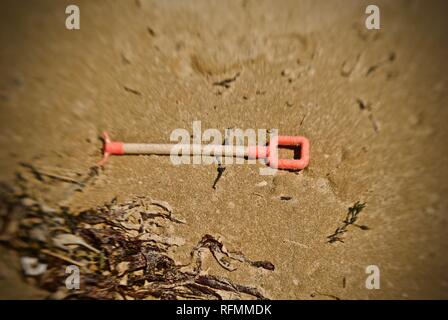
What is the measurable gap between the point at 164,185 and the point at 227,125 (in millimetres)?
627

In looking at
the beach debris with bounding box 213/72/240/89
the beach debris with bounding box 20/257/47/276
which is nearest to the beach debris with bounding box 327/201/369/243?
the beach debris with bounding box 213/72/240/89

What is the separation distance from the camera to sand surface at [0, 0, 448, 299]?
6.21 feet

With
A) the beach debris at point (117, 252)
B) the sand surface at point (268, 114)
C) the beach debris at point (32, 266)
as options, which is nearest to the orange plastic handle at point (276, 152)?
the sand surface at point (268, 114)

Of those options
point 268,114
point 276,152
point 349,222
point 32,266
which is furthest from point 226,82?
point 32,266

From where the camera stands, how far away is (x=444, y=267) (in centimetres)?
194

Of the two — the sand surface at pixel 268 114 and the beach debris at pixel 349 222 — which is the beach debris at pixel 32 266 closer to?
the sand surface at pixel 268 114

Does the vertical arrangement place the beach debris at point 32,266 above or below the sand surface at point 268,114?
below

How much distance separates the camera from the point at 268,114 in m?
1.97

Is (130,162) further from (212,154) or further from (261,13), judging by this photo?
(261,13)

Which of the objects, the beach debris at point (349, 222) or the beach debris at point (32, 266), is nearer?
the beach debris at point (32, 266)

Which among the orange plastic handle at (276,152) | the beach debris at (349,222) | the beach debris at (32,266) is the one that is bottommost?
the beach debris at (32,266)

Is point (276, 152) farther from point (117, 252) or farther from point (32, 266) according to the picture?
point (32, 266)

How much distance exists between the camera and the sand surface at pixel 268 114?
1892mm
